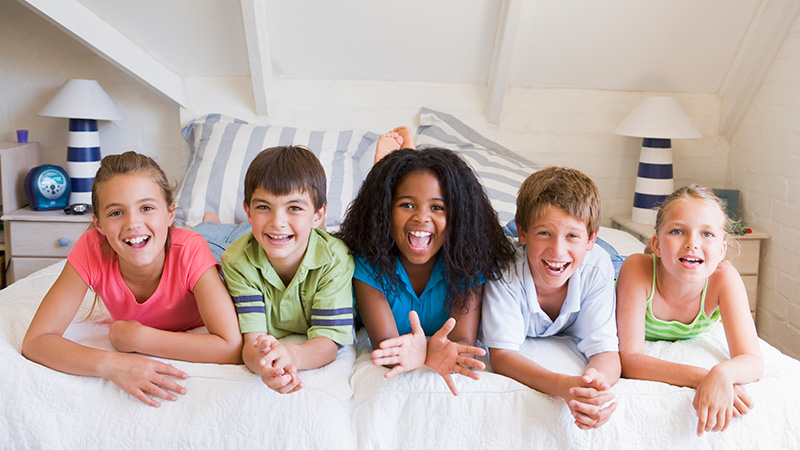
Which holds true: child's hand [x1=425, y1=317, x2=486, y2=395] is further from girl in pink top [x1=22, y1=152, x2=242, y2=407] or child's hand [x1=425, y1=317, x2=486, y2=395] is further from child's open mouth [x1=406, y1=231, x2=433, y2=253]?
girl in pink top [x1=22, y1=152, x2=242, y2=407]

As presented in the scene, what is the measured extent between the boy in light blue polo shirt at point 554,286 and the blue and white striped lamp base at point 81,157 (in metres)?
2.06

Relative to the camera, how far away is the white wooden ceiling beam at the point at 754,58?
2553mm

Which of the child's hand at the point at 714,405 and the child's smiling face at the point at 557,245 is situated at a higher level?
the child's smiling face at the point at 557,245

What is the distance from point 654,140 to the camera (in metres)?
2.85

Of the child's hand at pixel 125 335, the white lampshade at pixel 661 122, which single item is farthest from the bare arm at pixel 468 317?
the white lampshade at pixel 661 122

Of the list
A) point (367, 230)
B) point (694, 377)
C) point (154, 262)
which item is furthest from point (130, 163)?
point (694, 377)

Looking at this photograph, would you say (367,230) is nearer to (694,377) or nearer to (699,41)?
(694,377)

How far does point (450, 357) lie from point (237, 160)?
1600mm

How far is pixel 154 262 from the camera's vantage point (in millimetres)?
1396

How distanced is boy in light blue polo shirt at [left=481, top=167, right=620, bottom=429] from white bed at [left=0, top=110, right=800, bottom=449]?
83 mm

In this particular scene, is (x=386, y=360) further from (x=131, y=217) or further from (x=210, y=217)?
(x=210, y=217)

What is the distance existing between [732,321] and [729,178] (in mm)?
1922

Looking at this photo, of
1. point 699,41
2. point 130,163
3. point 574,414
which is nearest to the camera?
point 574,414

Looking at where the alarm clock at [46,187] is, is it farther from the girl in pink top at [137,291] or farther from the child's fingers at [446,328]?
the child's fingers at [446,328]
